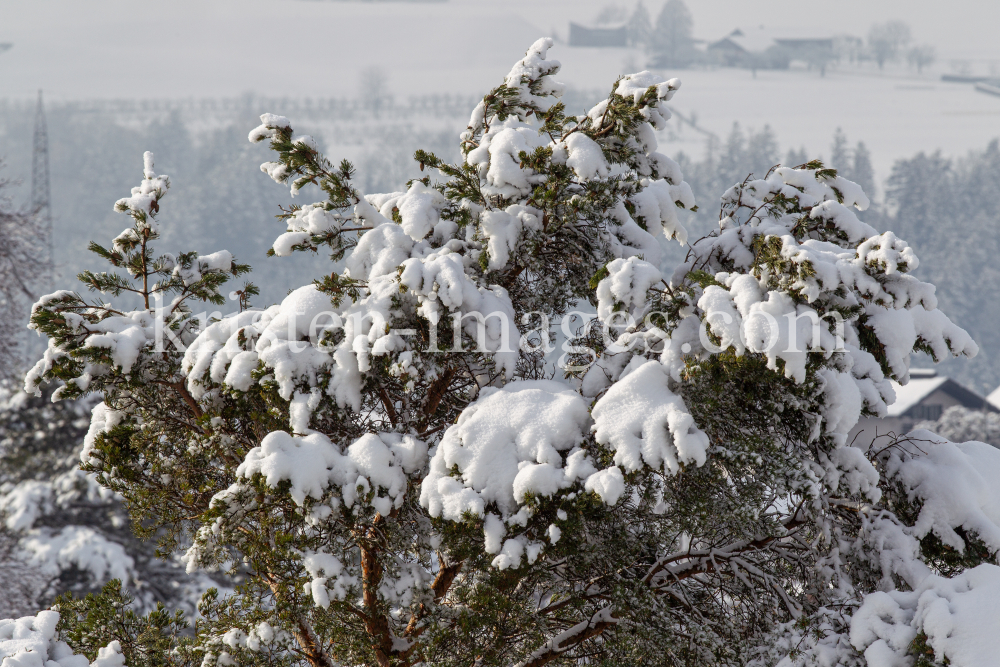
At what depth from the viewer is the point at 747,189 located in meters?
4.81

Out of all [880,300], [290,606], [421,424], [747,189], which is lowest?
[290,606]

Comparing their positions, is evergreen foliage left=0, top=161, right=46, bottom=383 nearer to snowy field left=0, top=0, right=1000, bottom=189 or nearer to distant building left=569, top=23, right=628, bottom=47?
snowy field left=0, top=0, right=1000, bottom=189

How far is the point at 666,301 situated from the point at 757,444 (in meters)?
0.75

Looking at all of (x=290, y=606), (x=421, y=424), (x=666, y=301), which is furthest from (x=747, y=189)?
(x=290, y=606)

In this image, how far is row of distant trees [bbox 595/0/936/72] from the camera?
5531 inches

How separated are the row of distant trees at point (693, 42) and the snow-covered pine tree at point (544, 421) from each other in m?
144

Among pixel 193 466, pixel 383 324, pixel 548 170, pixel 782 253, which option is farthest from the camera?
pixel 193 466

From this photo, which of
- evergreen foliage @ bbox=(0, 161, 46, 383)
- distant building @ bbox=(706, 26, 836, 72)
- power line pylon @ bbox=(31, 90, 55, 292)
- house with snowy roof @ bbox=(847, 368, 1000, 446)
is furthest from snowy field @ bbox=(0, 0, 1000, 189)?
evergreen foliage @ bbox=(0, 161, 46, 383)

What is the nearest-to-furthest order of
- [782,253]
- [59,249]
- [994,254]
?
[782,253], [994,254], [59,249]

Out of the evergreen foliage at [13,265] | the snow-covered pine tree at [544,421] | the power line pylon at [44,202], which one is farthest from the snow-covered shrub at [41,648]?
the power line pylon at [44,202]

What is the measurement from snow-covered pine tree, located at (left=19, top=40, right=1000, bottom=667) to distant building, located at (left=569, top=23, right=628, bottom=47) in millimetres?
151265

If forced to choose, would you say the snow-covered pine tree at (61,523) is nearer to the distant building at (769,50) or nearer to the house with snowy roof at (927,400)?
the house with snowy roof at (927,400)

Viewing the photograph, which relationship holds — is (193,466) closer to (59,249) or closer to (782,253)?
(782,253)

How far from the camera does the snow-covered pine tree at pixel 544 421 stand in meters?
3.50
